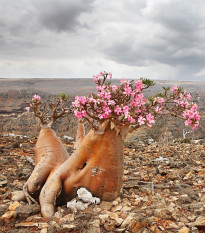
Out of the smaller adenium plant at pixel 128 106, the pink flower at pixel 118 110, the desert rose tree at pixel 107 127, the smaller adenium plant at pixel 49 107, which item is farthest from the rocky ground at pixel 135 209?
the smaller adenium plant at pixel 49 107

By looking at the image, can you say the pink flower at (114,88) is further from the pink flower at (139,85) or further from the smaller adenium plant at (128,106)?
the pink flower at (139,85)

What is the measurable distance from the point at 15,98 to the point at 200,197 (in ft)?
175

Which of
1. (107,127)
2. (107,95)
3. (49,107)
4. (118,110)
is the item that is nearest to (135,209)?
(107,127)

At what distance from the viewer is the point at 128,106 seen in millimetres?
4180

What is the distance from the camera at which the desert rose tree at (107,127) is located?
4.01m

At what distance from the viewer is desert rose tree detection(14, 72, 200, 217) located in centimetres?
401

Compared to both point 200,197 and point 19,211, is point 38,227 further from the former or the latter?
point 200,197

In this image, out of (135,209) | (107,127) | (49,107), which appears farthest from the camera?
(49,107)

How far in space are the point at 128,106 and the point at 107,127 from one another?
1.75ft

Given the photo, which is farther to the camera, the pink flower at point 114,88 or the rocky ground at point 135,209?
the pink flower at point 114,88

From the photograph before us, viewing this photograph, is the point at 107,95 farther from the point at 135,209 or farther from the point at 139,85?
the point at 135,209

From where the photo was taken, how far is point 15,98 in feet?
176

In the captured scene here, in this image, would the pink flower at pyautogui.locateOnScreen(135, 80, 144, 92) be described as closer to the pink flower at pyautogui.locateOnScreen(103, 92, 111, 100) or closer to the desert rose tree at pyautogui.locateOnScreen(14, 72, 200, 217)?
the desert rose tree at pyautogui.locateOnScreen(14, 72, 200, 217)

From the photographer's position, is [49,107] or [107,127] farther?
[49,107]
